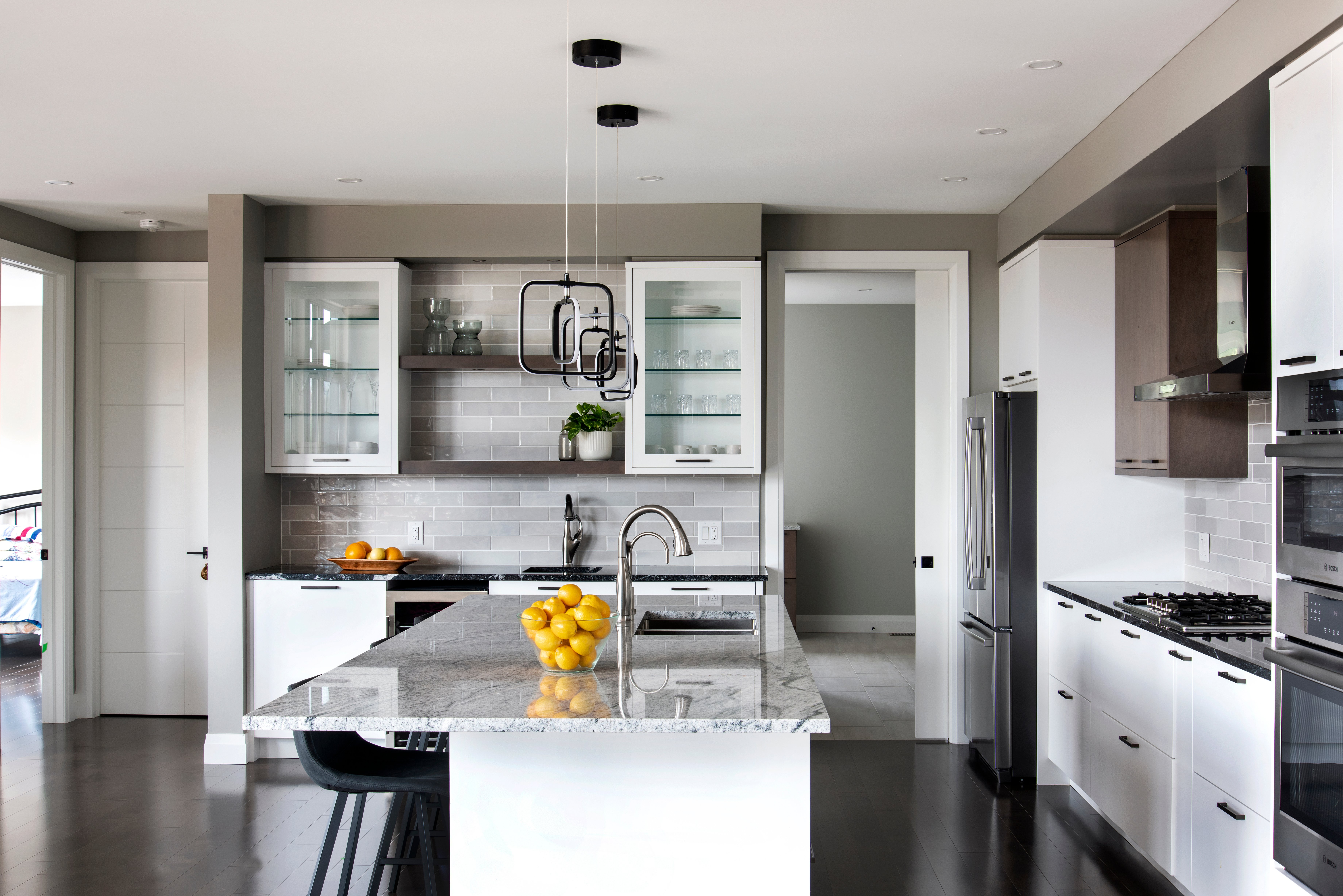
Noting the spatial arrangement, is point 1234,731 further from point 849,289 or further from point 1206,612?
point 849,289

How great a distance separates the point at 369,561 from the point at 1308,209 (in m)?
4.07

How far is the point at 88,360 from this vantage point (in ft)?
17.6

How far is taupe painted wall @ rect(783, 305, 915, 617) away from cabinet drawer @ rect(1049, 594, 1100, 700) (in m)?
3.85

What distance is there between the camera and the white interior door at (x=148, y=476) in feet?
17.6

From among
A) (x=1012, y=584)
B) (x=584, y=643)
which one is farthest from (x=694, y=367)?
(x=584, y=643)

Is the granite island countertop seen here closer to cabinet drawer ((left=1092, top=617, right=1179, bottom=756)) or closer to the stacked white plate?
cabinet drawer ((left=1092, top=617, right=1179, bottom=756))

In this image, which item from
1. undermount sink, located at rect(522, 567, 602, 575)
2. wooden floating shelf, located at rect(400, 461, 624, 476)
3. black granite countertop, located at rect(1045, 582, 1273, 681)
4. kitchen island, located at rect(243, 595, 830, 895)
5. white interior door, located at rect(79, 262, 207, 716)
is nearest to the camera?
kitchen island, located at rect(243, 595, 830, 895)

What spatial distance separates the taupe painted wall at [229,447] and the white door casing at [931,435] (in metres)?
2.60

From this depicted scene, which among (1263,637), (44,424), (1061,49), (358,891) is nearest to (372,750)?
(358,891)

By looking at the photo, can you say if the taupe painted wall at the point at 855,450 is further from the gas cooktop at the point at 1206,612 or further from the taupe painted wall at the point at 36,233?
the taupe painted wall at the point at 36,233

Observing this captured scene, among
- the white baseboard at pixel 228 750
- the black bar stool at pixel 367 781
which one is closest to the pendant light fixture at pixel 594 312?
the black bar stool at pixel 367 781

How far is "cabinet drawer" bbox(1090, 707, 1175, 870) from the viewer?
3133 millimetres

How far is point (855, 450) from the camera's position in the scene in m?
8.09

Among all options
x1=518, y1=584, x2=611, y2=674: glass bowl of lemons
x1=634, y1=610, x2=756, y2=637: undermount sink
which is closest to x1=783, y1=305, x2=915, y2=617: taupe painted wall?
x1=634, y1=610, x2=756, y2=637: undermount sink
